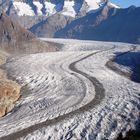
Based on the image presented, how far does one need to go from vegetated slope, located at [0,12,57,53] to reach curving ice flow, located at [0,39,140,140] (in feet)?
187

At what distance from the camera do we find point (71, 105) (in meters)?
34.1

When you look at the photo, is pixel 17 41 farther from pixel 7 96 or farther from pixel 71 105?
pixel 71 105

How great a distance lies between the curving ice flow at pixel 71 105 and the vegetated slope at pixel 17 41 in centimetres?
5701

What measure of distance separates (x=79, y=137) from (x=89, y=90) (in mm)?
12546

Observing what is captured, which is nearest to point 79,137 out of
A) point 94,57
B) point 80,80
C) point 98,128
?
point 98,128

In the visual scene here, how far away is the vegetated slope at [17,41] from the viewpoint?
113 metres

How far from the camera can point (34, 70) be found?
55000mm

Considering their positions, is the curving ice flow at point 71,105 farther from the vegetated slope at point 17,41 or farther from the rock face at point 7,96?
the vegetated slope at point 17,41

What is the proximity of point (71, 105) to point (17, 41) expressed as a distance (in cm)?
8567

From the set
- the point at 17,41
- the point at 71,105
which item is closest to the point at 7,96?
the point at 71,105

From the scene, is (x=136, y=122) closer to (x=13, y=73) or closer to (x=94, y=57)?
(x=13, y=73)

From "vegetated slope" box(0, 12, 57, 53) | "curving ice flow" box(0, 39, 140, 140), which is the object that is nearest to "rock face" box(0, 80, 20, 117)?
"curving ice flow" box(0, 39, 140, 140)

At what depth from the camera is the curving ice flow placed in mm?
28170

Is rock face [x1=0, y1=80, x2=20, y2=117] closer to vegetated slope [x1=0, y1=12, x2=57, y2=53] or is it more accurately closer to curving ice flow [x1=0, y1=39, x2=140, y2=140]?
curving ice flow [x1=0, y1=39, x2=140, y2=140]
